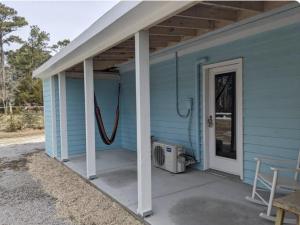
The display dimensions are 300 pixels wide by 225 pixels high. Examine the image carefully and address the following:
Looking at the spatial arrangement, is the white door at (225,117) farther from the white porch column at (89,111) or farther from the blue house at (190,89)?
the white porch column at (89,111)

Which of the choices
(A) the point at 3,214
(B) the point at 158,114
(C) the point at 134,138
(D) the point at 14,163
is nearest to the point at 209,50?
(B) the point at 158,114

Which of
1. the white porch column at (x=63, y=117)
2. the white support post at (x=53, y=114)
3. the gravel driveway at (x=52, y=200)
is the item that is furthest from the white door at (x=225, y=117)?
the white support post at (x=53, y=114)

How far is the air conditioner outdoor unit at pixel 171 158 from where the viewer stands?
431cm

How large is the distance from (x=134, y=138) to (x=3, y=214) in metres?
3.62

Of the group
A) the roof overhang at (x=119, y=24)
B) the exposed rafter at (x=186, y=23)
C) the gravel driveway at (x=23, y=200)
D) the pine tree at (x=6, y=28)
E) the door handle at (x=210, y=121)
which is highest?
the pine tree at (x=6, y=28)

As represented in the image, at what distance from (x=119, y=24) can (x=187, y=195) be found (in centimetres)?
227

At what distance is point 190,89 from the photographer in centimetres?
459

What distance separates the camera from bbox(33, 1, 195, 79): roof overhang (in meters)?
2.23

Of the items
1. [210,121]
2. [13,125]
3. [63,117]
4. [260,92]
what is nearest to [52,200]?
[63,117]

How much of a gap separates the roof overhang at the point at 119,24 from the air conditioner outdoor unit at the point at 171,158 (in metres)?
2.00

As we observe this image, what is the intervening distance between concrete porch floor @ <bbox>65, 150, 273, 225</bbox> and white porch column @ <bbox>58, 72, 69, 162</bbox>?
93 cm

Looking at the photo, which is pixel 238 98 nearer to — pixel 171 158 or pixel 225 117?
pixel 225 117

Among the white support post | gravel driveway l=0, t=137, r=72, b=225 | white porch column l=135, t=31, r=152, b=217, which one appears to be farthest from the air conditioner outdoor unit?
the white support post

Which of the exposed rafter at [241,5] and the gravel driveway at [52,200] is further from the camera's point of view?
the gravel driveway at [52,200]
